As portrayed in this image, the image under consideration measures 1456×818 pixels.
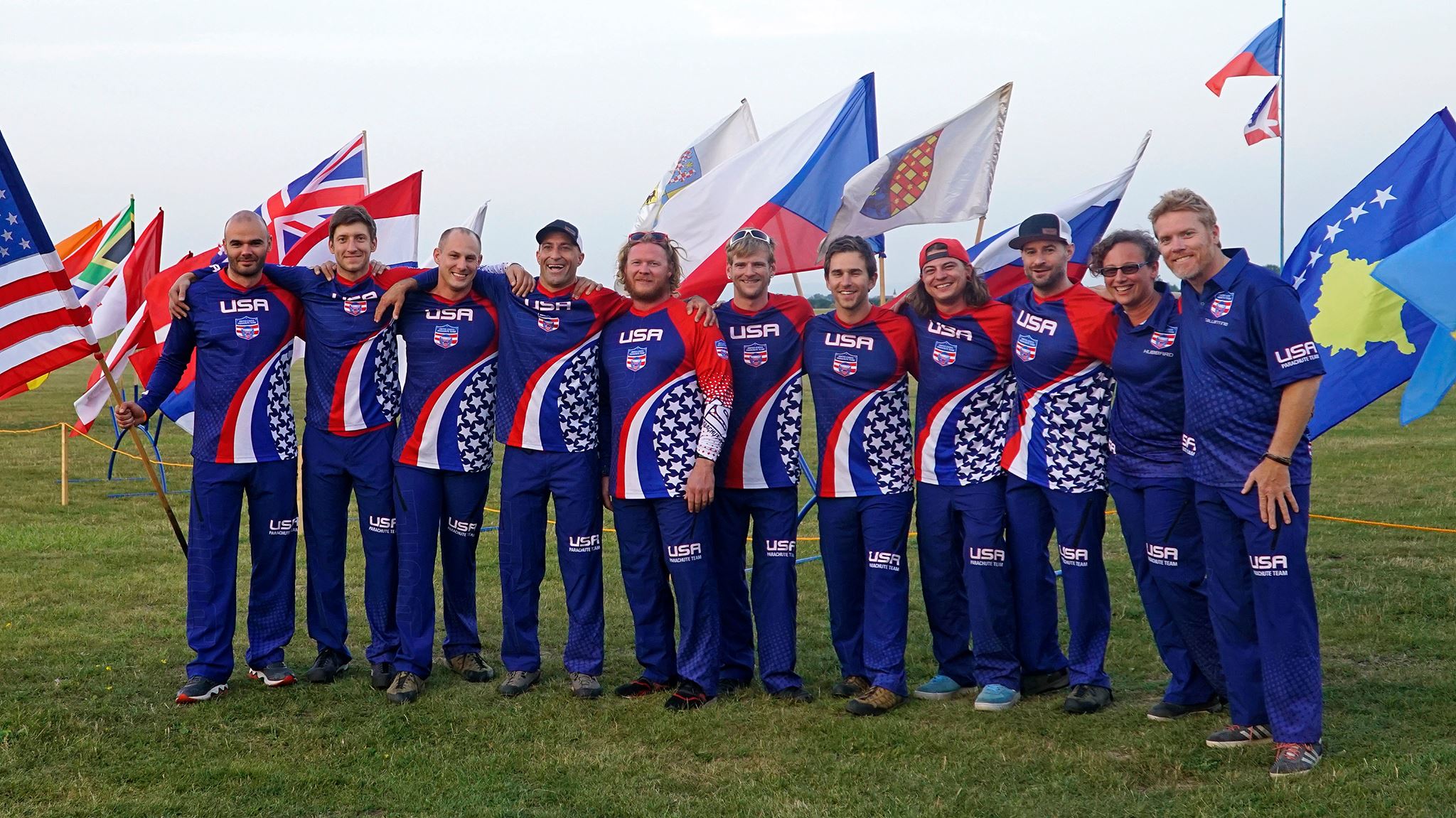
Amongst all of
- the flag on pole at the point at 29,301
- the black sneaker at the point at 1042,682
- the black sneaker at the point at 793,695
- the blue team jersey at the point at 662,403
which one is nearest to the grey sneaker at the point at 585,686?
the black sneaker at the point at 793,695

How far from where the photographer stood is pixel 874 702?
590 centimetres

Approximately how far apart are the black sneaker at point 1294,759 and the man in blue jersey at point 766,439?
2140 mm

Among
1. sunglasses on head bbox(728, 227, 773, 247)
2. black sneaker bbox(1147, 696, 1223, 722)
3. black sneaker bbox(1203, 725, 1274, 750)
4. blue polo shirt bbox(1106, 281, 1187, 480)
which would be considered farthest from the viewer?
sunglasses on head bbox(728, 227, 773, 247)

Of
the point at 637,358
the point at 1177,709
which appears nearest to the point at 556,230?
the point at 637,358

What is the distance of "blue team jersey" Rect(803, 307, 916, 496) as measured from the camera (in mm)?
5965

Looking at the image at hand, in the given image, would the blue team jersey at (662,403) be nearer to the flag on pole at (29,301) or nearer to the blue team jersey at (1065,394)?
the blue team jersey at (1065,394)

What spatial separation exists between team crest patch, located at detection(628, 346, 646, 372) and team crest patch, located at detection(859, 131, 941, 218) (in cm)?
228

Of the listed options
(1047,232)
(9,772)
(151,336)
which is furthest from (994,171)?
(151,336)

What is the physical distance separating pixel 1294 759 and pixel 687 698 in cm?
261

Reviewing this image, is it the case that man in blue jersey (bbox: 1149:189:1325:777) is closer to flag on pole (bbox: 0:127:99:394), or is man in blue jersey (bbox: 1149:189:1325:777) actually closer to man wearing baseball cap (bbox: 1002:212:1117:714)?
man wearing baseball cap (bbox: 1002:212:1117:714)

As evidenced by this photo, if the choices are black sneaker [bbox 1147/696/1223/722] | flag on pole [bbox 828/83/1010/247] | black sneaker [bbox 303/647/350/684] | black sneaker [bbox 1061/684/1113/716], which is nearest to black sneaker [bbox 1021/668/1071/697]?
black sneaker [bbox 1061/684/1113/716]

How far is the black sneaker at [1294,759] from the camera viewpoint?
4.80 metres

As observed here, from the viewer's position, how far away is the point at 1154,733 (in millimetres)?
5453

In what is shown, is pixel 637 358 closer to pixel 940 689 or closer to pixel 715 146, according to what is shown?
pixel 940 689
